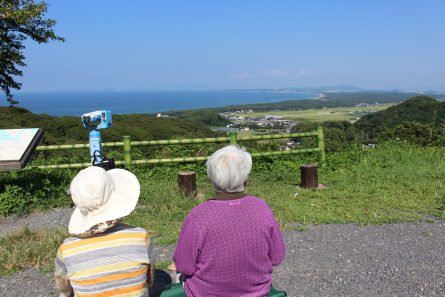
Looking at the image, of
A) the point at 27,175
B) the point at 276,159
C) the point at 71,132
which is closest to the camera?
the point at 27,175

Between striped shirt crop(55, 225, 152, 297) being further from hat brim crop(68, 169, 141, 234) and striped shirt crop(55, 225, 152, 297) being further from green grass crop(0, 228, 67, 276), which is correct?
green grass crop(0, 228, 67, 276)

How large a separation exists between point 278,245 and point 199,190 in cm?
517

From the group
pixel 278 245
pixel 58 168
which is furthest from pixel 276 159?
pixel 278 245

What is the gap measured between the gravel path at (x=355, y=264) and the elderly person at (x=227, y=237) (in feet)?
5.15

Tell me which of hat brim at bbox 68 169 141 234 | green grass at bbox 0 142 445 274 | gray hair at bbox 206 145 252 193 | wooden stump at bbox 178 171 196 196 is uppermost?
gray hair at bbox 206 145 252 193

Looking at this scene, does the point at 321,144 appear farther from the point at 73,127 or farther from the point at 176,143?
the point at 73,127

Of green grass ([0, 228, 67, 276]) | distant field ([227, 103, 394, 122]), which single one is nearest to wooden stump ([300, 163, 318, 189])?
green grass ([0, 228, 67, 276])

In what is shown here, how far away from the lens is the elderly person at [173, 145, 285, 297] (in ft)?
6.93

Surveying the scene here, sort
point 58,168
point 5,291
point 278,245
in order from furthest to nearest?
1. point 58,168
2. point 5,291
3. point 278,245

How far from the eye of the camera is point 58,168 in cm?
→ 781

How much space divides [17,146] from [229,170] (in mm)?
4822

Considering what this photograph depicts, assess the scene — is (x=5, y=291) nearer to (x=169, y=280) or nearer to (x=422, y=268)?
(x=169, y=280)

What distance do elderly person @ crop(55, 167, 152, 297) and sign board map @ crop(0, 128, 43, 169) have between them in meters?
4.06

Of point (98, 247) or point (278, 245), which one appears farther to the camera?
point (278, 245)
